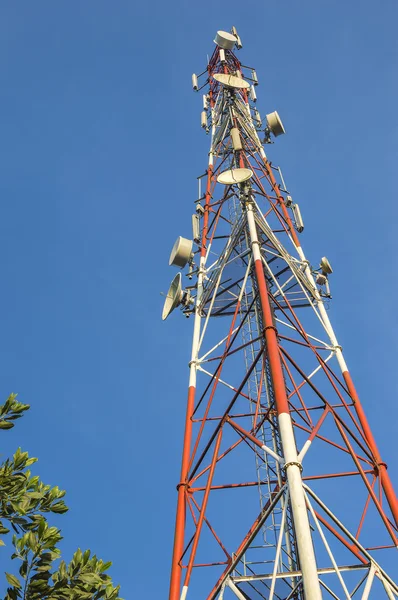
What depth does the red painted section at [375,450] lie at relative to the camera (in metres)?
8.34

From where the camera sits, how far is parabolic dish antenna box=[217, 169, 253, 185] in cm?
1353

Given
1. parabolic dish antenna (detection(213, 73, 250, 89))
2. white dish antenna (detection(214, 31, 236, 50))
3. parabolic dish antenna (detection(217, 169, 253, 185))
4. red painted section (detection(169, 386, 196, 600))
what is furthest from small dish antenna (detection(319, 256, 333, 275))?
white dish antenna (detection(214, 31, 236, 50))

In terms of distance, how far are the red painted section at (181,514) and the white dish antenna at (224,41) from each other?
16.5 metres

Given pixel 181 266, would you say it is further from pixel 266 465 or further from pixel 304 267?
pixel 266 465

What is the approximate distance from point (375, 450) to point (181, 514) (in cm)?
310

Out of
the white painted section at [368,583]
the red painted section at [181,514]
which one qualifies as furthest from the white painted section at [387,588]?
the red painted section at [181,514]

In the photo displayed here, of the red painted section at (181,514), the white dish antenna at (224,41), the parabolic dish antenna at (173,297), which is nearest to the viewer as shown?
the red painted section at (181,514)

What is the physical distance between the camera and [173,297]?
14.2 meters

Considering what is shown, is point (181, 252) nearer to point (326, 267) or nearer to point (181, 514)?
point (326, 267)

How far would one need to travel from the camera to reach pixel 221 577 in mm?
7906

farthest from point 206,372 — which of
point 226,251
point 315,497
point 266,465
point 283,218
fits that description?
point 283,218

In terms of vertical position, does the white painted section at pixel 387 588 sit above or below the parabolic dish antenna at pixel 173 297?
below

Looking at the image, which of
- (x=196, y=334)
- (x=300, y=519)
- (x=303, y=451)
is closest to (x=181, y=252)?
(x=196, y=334)

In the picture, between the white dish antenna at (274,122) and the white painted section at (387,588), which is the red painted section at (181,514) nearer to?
the white painted section at (387,588)
